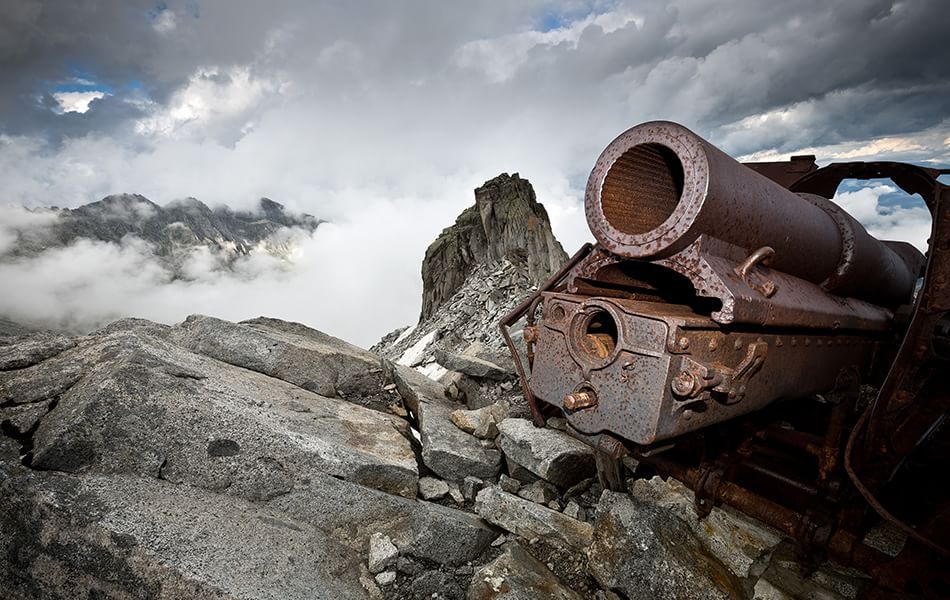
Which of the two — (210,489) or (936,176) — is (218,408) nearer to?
(210,489)

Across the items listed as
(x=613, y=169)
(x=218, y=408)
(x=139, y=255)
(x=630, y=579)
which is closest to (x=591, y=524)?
Answer: (x=630, y=579)

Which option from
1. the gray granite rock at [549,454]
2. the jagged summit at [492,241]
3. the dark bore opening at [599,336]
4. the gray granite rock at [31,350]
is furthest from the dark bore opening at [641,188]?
the jagged summit at [492,241]

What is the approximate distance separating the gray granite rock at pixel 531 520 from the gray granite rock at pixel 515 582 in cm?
27

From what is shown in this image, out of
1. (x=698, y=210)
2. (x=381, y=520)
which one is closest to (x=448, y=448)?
(x=381, y=520)

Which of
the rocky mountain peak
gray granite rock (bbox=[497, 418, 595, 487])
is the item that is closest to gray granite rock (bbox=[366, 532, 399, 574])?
gray granite rock (bbox=[497, 418, 595, 487])

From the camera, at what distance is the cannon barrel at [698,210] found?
1.71m

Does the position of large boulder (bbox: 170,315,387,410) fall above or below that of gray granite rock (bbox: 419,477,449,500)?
above

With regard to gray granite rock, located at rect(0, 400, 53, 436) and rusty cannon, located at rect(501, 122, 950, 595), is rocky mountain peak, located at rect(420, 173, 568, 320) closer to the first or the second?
gray granite rock, located at rect(0, 400, 53, 436)

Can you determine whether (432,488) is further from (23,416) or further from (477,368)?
(23,416)

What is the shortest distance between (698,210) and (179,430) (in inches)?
134

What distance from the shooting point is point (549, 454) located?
11.8 feet

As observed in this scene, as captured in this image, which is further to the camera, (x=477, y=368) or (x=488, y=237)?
(x=488, y=237)

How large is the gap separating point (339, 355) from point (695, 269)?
4.28 meters

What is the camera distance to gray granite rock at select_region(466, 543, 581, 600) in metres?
2.62
